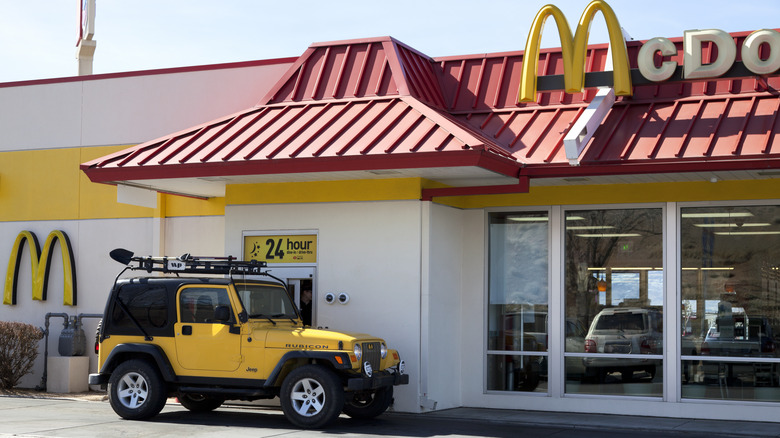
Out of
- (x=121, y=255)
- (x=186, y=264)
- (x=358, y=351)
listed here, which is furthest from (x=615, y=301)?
(x=121, y=255)

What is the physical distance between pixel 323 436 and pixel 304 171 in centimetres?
384

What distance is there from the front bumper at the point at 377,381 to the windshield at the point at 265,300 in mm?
1689

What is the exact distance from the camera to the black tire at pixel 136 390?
12883mm

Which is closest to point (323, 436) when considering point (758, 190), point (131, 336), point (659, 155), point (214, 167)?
point (131, 336)

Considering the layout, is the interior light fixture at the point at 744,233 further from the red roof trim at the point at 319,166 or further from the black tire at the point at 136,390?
the black tire at the point at 136,390

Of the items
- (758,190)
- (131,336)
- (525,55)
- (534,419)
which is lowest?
(534,419)

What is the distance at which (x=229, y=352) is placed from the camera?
12.6 metres

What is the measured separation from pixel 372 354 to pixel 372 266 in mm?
2098

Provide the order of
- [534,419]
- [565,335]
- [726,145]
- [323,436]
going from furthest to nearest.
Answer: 1. [565,335]
2. [534,419]
3. [726,145]
4. [323,436]

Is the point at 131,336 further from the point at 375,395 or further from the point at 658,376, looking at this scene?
the point at 658,376

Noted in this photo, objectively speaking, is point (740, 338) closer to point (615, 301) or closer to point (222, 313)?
point (615, 301)

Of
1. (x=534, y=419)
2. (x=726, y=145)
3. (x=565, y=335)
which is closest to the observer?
(x=726, y=145)

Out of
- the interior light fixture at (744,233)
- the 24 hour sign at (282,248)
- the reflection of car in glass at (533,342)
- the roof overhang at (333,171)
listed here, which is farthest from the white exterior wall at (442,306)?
the interior light fixture at (744,233)

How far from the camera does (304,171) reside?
1352 centimetres
